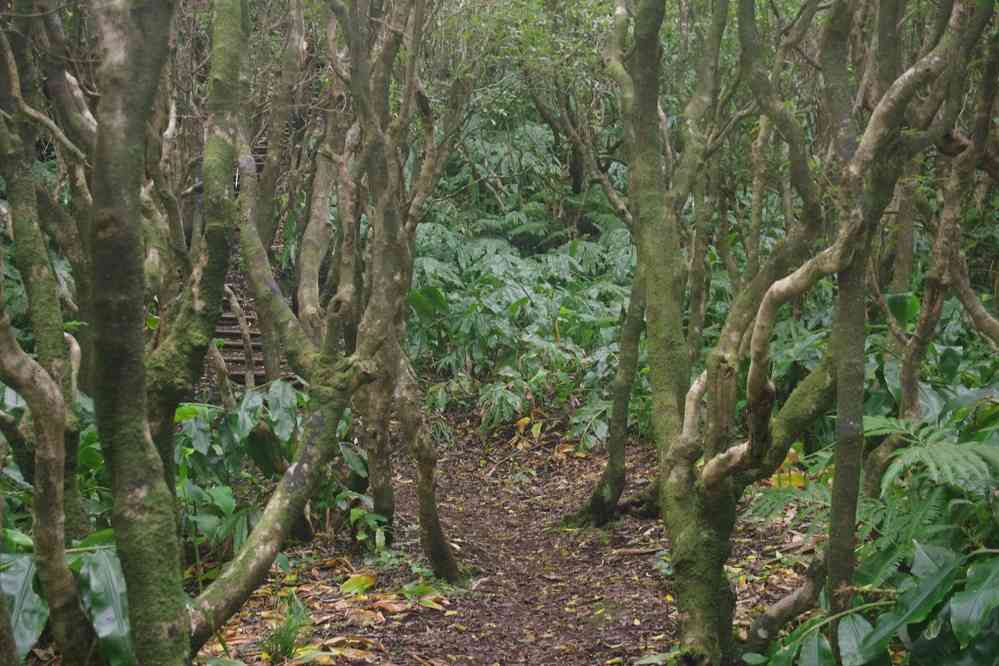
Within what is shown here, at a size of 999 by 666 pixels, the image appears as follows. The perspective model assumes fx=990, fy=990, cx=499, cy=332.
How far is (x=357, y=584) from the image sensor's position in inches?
204

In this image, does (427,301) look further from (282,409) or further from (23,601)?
(23,601)

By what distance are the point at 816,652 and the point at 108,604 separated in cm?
201

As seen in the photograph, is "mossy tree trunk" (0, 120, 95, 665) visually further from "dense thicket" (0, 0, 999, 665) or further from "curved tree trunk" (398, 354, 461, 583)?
"curved tree trunk" (398, 354, 461, 583)

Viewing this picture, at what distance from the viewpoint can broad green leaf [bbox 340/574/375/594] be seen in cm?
512

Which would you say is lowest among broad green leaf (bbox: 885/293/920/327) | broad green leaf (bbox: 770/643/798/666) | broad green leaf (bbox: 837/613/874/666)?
broad green leaf (bbox: 770/643/798/666)

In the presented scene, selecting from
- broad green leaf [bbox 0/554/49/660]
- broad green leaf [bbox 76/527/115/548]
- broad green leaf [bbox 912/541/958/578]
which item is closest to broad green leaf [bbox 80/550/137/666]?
broad green leaf [bbox 0/554/49/660]

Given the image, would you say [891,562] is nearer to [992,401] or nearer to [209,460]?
Answer: [992,401]

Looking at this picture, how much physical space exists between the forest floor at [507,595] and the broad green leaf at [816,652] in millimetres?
1115

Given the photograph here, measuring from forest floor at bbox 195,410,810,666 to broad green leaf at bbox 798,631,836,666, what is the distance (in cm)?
111

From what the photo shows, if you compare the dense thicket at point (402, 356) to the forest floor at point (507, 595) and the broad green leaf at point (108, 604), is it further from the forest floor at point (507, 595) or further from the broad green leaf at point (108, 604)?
the forest floor at point (507, 595)

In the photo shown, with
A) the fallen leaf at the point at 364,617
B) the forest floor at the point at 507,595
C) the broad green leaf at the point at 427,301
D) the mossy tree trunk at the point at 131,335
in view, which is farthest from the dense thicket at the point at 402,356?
the broad green leaf at the point at 427,301

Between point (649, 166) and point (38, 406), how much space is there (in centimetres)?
250

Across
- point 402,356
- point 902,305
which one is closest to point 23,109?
point 402,356

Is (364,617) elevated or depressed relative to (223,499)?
depressed
